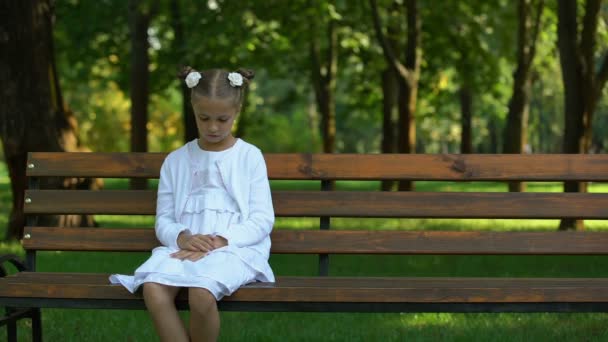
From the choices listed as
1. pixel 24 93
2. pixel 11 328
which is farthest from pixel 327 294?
pixel 24 93

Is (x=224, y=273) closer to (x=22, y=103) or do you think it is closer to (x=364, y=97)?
(x=22, y=103)

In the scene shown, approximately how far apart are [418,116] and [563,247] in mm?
24321

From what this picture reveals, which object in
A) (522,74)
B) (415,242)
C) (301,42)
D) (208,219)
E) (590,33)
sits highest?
(301,42)

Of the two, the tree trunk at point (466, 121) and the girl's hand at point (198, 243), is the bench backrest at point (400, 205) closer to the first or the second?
the girl's hand at point (198, 243)

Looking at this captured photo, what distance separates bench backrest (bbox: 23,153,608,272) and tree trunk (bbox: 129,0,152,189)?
1552cm

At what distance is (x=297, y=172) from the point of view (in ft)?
16.2

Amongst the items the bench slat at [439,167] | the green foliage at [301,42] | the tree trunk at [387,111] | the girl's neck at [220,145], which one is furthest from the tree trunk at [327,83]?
the girl's neck at [220,145]

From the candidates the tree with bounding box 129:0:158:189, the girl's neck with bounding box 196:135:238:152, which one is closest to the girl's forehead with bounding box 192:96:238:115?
the girl's neck with bounding box 196:135:238:152

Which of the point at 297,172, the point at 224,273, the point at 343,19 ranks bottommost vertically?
the point at 224,273

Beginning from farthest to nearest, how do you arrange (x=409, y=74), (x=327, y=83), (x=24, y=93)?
1. (x=327, y=83)
2. (x=409, y=74)
3. (x=24, y=93)

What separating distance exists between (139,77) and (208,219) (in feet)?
54.6

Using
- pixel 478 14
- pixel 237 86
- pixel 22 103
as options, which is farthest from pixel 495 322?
pixel 478 14

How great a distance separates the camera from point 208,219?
4523mm

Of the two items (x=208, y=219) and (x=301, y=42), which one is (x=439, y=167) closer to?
(x=208, y=219)
